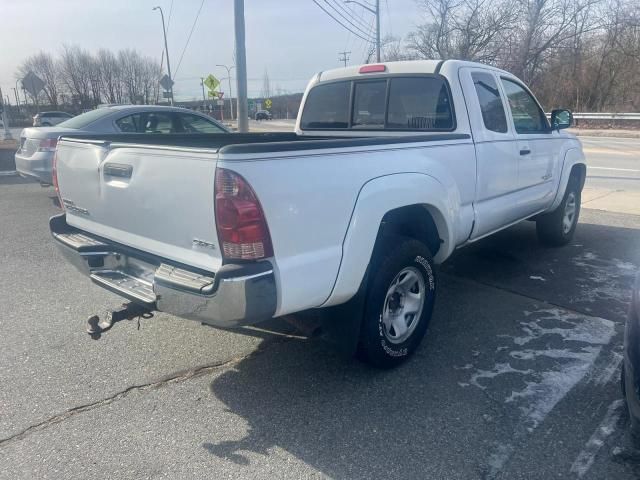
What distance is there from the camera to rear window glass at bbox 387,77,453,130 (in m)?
4.30

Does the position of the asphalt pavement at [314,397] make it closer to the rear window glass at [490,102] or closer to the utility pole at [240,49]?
the rear window glass at [490,102]

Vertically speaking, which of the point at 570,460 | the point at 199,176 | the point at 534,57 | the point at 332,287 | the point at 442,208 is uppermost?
the point at 534,57

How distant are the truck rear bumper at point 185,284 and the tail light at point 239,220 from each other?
2.9 inches

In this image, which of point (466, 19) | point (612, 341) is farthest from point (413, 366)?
Result: point (466, 19)

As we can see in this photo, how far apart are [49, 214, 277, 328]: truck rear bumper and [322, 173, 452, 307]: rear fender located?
520 millimetres

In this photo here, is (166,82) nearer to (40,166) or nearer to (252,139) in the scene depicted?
(40,166)

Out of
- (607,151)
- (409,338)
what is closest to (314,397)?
(409,338)

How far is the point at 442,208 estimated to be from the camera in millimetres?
3635

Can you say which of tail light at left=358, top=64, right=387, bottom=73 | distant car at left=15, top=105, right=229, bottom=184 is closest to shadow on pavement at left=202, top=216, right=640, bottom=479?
tail light at left=358, top=64, right=387, bottom=73

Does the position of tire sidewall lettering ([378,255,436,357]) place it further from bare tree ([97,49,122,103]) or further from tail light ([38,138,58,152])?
bare tree ([97,49,122,103])

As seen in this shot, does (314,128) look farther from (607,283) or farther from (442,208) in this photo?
(607,283)

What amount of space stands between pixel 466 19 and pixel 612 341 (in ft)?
129

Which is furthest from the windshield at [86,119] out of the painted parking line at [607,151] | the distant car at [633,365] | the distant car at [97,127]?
the painted parking line at [607,151]

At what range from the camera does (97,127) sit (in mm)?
8727
